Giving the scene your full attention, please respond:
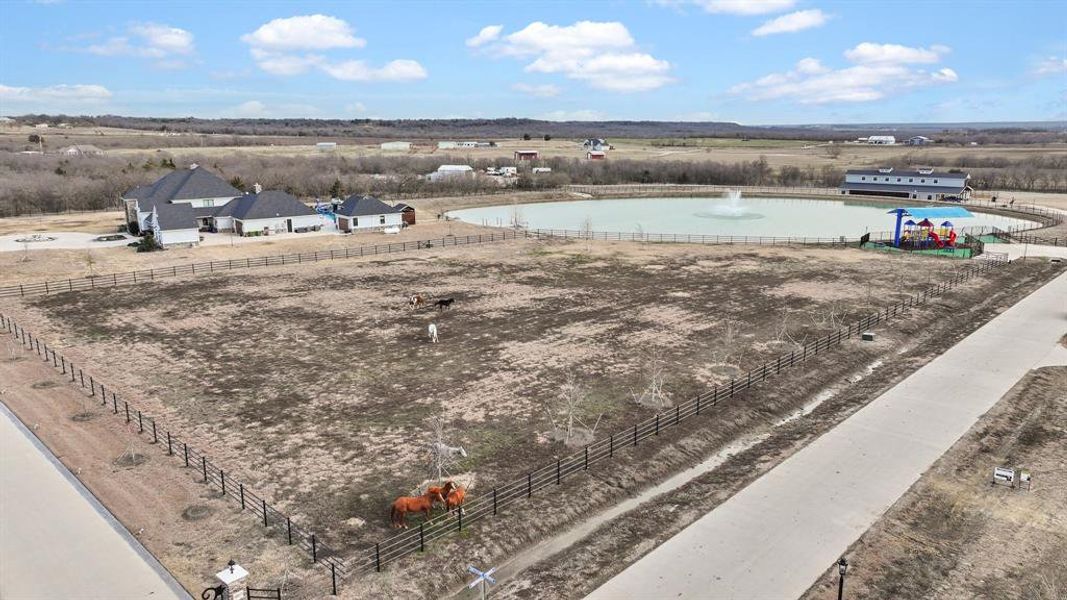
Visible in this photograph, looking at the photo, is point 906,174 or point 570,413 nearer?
point 570,413

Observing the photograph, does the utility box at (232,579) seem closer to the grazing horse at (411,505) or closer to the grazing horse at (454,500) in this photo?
the grazing horse at (411,505)

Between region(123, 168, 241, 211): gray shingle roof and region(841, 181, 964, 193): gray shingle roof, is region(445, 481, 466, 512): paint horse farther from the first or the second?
region(841, 181, 964, 193): gray shingle roof

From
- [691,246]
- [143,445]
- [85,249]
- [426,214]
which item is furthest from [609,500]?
[426,214]

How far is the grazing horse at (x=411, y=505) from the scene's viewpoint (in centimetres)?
1216

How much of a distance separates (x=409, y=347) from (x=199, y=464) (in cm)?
888

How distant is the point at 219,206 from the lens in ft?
165

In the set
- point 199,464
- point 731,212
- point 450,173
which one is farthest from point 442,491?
point 450,173

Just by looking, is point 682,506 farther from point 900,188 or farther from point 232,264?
point 900,188

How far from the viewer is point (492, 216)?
206 ft

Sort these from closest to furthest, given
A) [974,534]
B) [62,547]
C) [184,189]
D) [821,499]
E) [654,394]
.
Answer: [62,547], [974,534], [821,499], [654,394], [184,189]

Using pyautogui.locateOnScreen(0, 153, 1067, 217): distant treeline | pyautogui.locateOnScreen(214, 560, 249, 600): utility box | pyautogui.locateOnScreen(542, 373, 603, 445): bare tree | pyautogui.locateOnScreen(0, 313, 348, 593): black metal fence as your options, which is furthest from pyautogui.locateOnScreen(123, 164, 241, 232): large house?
pyautogui.locateOnScreen(214, 560, 249, 600): utility box

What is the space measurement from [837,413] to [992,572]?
6673 millimetres

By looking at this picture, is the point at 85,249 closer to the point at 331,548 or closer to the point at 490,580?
the point at 331,548

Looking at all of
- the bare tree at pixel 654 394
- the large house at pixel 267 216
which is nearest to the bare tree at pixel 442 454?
the bare tree at pixel 654 394
